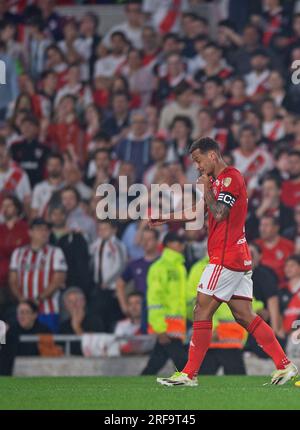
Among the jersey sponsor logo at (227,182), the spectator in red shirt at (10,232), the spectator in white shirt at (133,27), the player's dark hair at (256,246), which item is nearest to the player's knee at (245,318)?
the jersey sponsor logo at (227,182)

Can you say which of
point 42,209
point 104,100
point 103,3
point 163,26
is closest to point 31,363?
point 42,209

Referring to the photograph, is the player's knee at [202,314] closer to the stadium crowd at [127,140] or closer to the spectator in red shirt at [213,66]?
the stadium crowd at [127,140]

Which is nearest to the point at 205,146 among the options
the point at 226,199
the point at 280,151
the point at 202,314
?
the point at 226,199

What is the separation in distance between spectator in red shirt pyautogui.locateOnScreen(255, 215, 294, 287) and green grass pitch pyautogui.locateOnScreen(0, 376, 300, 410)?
4364 mm

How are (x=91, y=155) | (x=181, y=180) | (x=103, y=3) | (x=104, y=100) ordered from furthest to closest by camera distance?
1. (x=103, y=3)
2. (x=104, y=100)
3. (x=91, y=155)
4. (x=181, y=180)

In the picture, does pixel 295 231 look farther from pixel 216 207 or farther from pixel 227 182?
pixel 216 207

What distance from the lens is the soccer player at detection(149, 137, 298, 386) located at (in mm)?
11477

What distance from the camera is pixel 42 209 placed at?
62.6ft

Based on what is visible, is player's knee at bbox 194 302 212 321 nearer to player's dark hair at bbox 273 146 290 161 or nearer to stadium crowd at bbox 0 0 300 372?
stadium crowd at bbox 0 0 300 372

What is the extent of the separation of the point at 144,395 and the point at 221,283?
47.8 inches

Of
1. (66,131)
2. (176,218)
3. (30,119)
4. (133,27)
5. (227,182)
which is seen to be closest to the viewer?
(227,182)

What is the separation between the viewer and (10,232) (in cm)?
1827

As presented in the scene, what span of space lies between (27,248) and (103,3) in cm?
715
